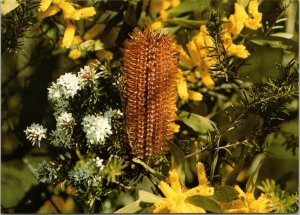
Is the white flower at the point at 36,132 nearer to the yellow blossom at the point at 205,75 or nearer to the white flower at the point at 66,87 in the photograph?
the white flower at the point at 66,87

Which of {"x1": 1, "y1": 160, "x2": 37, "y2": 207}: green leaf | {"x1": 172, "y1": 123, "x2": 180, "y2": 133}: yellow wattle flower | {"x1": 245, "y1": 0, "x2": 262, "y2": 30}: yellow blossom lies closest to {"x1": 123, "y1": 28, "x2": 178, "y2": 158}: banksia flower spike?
{"x1": 172, "y1": 123, "x2": 180, "y2": 133}: yellow wattle flower

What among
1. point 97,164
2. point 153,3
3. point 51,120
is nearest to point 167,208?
point 97,164

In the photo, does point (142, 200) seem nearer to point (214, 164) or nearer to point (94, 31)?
point (214, 164)

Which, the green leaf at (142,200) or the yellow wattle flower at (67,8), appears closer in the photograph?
the green leaf at (142,200)

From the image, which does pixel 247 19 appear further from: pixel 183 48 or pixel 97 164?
pixel 97 164

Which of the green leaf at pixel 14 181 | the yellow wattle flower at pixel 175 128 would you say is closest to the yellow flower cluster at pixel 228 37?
the yellow wattle flower at pixel 175 128

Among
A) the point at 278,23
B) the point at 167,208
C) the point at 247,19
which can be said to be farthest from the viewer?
the point at 278,23
